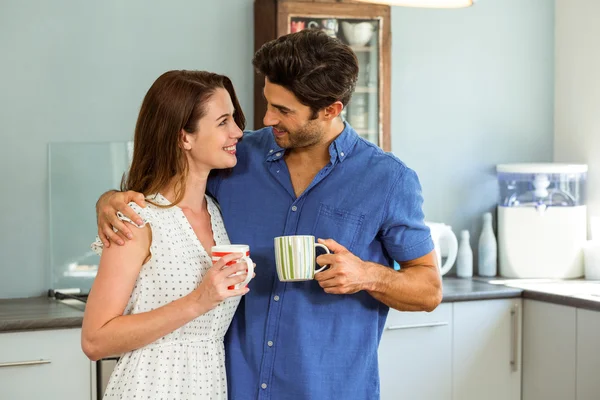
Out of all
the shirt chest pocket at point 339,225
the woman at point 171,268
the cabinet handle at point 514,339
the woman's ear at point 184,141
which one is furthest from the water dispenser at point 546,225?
the woman's ear at point 184,141

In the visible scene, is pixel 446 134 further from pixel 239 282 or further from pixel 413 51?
pixel 239 282

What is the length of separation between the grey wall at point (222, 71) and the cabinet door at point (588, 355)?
0.87m

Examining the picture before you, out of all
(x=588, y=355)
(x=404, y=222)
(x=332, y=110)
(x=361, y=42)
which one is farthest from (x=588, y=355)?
(x=332, y=110)

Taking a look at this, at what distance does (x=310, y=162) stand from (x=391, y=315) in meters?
1.30

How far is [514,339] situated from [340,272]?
1.88 meters

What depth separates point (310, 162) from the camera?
205cm

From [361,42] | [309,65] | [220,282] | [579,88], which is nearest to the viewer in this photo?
[220,282]

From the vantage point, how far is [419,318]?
3270 millimetres

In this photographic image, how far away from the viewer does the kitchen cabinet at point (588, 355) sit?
3119 millimetres

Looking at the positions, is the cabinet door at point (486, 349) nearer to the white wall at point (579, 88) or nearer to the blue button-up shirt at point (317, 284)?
the white wall at point (579, 88)

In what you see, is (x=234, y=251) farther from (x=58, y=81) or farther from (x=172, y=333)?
(x=58, y=81)

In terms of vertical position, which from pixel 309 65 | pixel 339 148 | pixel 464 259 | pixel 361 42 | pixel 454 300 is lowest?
pixel 454 300

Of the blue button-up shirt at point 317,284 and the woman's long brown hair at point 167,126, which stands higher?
the woman's long brown hair at point 167,126

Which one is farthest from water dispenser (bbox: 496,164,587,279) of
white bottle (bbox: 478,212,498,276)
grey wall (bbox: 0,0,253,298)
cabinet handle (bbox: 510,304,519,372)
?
grey wall (bbox: 0,0,253,298)
